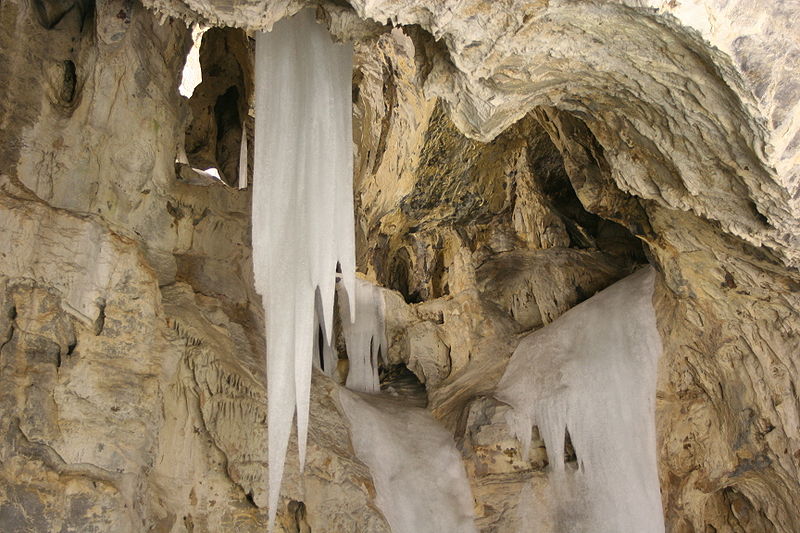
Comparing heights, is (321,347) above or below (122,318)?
above

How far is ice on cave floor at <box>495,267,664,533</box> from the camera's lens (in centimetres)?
647

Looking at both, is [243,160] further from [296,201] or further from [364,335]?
[296,201]

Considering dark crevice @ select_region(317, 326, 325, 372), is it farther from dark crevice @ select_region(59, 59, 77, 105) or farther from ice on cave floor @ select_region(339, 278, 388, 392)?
dark crevice @ select_region(59, 59, 77, 105)

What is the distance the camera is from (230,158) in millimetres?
8961

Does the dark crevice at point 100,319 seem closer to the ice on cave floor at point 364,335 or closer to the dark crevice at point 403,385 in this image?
the ice on cave floor at point 364,335

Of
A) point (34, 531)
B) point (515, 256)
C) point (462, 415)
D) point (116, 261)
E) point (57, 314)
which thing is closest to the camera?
point (34, 531)

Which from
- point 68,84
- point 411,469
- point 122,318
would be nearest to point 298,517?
point 411,469

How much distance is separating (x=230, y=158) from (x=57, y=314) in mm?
4244

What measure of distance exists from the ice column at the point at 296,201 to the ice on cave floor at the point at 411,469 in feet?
5.67

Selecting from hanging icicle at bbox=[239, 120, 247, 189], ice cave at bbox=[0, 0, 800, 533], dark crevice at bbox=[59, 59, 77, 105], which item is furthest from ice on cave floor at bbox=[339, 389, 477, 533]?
dark crevice at bbox=[59, 59, 77, 105]

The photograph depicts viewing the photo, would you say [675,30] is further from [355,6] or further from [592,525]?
[592,525]

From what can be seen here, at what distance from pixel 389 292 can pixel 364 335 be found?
536 mm

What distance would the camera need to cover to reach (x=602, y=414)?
6703mm

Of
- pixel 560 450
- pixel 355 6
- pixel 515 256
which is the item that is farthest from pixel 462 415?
pixel 355 6
